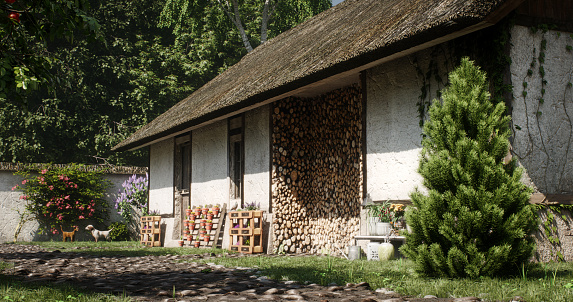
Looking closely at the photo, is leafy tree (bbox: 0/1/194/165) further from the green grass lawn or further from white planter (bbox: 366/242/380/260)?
the green grass lawn

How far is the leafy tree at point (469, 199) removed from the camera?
16.2 ft

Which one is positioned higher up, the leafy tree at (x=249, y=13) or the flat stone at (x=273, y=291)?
the leafy tree at (x=249, y=13)

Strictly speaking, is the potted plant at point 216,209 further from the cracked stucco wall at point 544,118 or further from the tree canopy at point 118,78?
the tree canopy at point 118,78

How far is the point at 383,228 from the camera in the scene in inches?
302

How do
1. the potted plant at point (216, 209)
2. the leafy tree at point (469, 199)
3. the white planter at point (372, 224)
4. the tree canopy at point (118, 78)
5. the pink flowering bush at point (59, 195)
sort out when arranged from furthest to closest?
the tree canopy at point (118, 78) < the pink flowering bush at point (59, 195) < the potted plant at point (216, 209) < the white planter at point (372, 224) < the leafy tree at point (469, 199)

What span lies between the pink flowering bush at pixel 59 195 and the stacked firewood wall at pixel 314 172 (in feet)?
29.2

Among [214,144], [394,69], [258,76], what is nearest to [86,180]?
[214,144]

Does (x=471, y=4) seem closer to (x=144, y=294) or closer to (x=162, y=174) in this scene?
(x=144, y=294)

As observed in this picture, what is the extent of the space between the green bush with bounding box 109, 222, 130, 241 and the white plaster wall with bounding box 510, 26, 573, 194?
13.4m

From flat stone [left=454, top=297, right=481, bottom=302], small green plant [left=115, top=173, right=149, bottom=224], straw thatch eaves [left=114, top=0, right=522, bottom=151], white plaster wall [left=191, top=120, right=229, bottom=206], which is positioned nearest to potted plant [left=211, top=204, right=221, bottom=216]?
white plaster wall [left=191, top=120, right=229, bottom=206]

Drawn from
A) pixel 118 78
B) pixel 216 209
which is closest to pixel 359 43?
pixel 216 209

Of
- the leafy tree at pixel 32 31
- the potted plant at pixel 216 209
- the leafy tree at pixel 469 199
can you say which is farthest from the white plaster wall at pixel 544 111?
the potted plant at pixel 216 209

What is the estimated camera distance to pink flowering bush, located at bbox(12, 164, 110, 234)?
1638cm

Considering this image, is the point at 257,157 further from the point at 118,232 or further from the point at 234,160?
the point at 118,232
